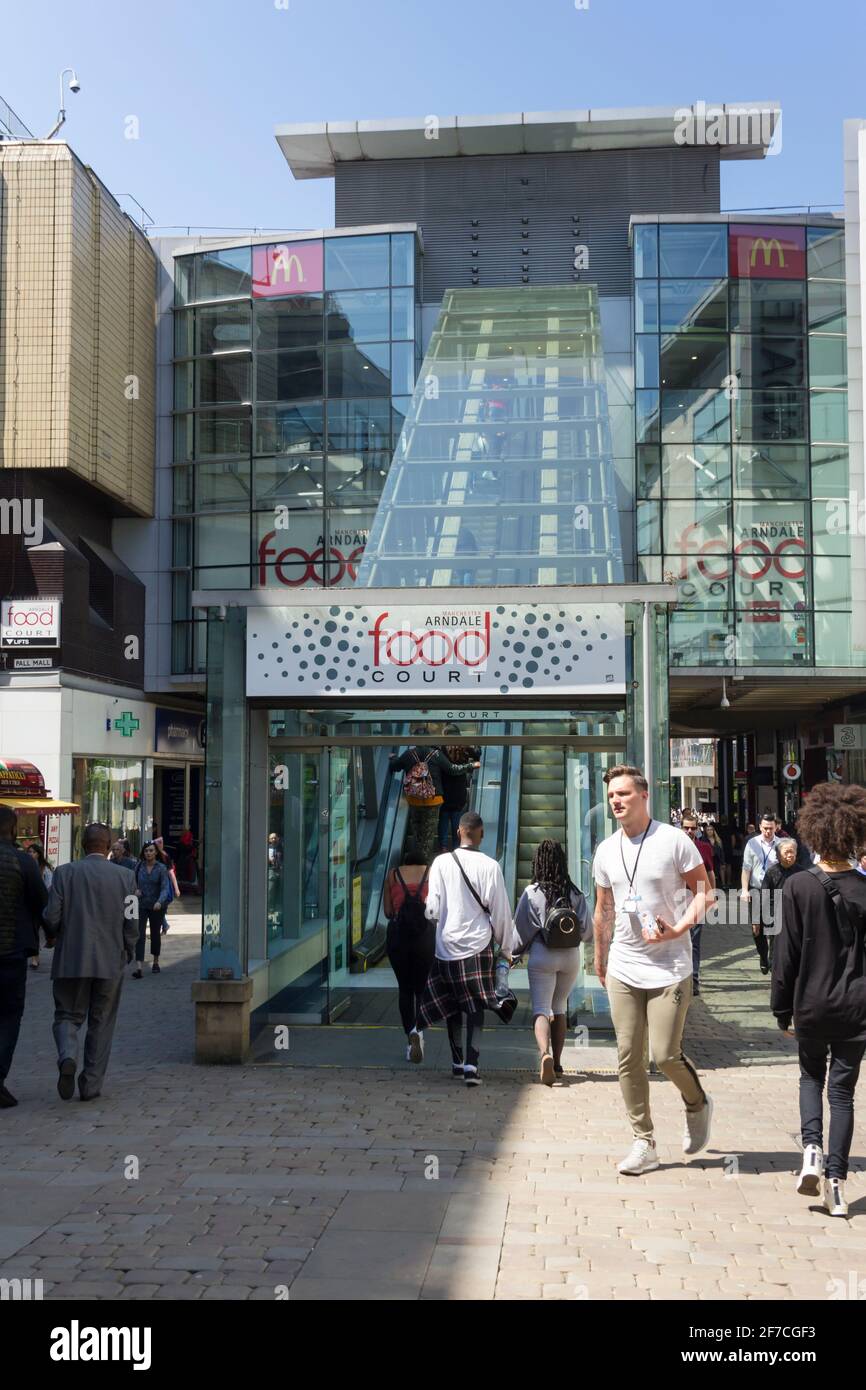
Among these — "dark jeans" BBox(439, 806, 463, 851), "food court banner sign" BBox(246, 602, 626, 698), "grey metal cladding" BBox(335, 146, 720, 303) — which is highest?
"grey metal cladding" BBox(335, 146, 720, 303)

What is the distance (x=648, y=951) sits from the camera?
21.2ft

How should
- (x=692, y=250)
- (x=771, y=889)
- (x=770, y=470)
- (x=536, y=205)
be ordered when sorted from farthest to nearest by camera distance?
1. (x=536, y=205)
2. (x=692, y=250)
3. (x=770, y=470)
4. (x=771, y=889)

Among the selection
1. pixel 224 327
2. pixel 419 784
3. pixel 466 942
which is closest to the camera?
pixel 466 942

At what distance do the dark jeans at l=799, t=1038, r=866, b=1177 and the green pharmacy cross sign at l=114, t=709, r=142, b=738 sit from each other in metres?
22.9

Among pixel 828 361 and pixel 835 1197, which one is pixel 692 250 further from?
pixel 835 1197

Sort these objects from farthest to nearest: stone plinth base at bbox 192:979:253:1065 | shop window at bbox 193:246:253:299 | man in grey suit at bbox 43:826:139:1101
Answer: shop window at bbox 193:246:253:299
stone plinth base at bbox 192:979:253:1065
man in grey suit at bbox 43:826:139:1101

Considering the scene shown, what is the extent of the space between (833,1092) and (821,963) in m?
0.55

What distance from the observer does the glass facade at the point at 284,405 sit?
30656 millimetres

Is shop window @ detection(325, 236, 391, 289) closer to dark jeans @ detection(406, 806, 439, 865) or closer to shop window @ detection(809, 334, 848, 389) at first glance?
shop window @ detection(809, 334, 848, 389)

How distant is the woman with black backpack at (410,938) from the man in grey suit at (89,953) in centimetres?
187

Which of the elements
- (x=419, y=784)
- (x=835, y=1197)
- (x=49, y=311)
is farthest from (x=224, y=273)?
(x=835, y=1197)

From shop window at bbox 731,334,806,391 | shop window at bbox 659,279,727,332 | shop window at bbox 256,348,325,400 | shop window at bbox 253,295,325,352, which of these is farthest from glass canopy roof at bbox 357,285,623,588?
shop window at bbox 731,334,806,391

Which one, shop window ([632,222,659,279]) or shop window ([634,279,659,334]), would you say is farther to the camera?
shop window ([632,222,659,279])

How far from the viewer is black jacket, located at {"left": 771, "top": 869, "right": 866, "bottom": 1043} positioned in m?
5.81
